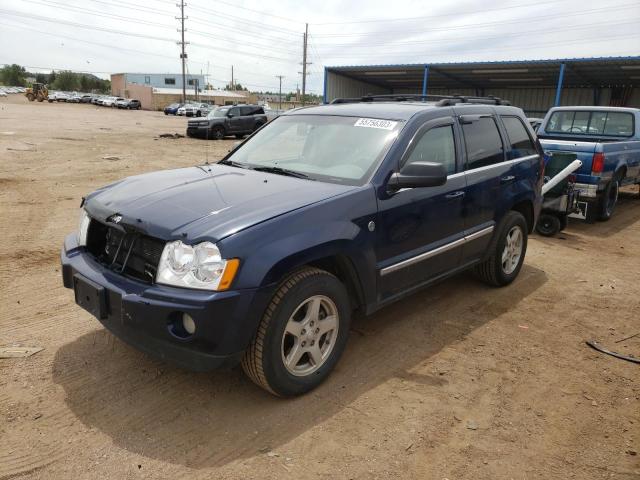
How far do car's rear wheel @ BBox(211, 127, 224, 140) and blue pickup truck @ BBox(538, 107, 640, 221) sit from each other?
16.7 metres

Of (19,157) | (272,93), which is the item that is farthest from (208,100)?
(19,157)

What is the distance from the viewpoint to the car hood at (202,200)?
108 inches

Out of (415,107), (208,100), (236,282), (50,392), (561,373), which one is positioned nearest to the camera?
(236,282)

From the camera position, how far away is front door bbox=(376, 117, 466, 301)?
3439 mm

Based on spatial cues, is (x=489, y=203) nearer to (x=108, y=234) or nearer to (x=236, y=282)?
(x=236, y=282)

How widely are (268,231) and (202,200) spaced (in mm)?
603

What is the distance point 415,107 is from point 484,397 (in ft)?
7.49

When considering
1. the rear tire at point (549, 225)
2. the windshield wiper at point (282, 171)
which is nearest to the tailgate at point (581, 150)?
the rear tire at point (549, 225)

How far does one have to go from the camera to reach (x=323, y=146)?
389cm

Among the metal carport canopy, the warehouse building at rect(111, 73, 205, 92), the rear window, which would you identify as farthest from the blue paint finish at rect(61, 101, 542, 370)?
the warehouse building at rect(111, 73, 205, 92)

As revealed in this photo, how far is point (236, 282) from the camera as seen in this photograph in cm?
257

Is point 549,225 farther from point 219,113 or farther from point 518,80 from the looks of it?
point 518,80

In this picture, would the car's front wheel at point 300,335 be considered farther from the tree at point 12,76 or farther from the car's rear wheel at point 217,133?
the tree at point 12,76

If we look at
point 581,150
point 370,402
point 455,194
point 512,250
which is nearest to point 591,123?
point 581,150
